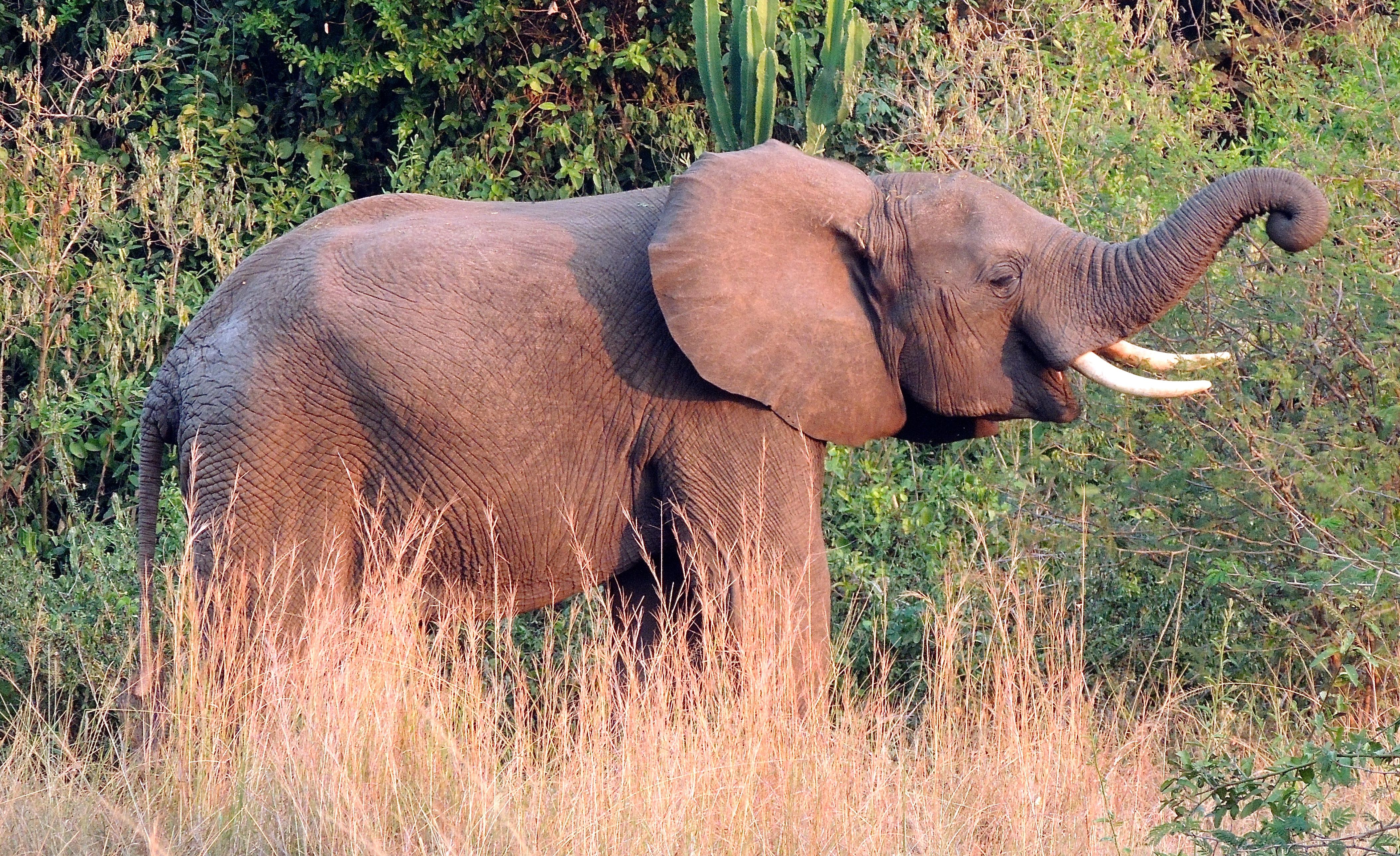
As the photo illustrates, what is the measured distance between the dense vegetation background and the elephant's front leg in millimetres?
420

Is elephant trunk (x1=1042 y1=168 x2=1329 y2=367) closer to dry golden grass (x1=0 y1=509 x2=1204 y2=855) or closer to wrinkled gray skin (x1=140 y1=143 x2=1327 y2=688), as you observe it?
wrinkled gray skin (x1=140 y1=143 x2=1327 y2=688)

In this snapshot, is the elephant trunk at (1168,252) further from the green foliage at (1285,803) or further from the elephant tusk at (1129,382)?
the green foliage at (1285,803)

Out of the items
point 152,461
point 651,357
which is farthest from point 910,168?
point 152,461

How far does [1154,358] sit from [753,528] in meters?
1.34

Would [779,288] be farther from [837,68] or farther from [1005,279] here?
[837,68]

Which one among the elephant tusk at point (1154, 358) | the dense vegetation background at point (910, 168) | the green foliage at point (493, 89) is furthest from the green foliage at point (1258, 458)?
the green foliage at point (493, 89)

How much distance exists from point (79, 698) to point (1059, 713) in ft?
11.9

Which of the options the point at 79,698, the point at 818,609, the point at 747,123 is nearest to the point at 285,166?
the point at 747,123

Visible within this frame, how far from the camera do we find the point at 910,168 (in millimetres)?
8750

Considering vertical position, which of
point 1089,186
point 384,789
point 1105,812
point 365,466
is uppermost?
point 1089,186

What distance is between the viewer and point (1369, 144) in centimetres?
605

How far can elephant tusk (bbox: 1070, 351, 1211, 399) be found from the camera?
537cm

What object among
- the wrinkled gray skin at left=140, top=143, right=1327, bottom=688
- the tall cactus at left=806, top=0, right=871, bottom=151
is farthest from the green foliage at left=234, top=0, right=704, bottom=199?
the wrinkled gray skin at left=140, top=143, right=1327, bottom=688

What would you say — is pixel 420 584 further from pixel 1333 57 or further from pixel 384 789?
pixel 1333 57
